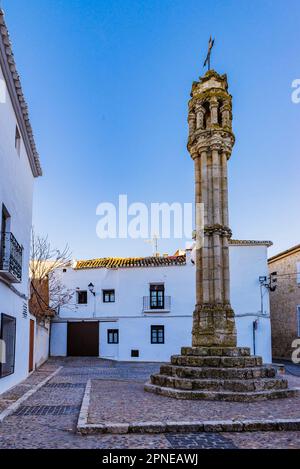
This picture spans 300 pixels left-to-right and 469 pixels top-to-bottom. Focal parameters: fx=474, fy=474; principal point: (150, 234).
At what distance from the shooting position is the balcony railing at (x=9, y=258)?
35.2ft

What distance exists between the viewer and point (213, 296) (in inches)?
479

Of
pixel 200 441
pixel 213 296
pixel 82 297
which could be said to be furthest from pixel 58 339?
pixel 200 441

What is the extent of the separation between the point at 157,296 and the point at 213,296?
16242 millimetres

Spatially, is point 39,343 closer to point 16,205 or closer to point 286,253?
point 16,205

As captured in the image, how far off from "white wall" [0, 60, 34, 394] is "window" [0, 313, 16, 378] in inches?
6.8

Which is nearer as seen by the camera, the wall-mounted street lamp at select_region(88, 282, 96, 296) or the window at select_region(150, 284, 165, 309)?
the window at select_region(150, 284, 165, 309)

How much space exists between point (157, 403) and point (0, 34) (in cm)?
813

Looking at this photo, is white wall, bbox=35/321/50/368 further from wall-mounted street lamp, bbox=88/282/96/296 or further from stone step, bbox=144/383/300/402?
stone step, bbox=144/383/300/402

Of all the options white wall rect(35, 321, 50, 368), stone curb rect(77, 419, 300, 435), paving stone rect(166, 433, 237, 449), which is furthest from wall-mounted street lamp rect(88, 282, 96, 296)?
paving stone rect(166, 433, 237, 449)

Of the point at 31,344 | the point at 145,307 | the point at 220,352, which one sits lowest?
the point at 31,344

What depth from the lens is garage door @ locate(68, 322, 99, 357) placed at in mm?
28734

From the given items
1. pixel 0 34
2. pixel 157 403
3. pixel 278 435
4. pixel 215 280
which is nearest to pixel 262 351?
pixel 215 280

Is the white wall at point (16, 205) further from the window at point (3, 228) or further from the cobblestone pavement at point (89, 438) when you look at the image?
the cobblestone pavement at point (89, 438)
